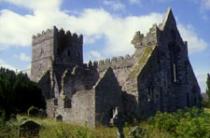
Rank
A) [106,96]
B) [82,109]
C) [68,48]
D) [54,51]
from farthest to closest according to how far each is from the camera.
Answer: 1. [68,48]
2. [54,51]
3. [82,109]
4. [106,96]

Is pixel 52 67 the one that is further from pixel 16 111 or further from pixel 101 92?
pixel 101 92

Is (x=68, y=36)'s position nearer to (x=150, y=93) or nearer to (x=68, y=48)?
(x=68, y=48)

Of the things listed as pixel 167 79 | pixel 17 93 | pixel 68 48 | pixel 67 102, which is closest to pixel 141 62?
pixel 167 79

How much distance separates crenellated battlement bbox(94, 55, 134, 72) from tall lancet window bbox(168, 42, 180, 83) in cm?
360

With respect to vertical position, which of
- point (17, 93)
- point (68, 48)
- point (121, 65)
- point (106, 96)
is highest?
point (68, 48)

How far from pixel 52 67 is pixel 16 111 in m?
16.2

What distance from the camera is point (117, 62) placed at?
1778 inches

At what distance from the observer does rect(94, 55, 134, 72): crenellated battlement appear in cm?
4378

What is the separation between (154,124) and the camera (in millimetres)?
24844

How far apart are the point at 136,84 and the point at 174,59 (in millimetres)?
7347

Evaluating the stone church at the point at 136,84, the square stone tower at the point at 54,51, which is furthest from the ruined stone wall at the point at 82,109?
the square stone tower at the point at 54,51

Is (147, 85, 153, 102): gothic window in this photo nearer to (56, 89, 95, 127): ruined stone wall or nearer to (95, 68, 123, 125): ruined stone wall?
(95, 68, 123, 125): ruined stone wall

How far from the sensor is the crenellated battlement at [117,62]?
43.8m

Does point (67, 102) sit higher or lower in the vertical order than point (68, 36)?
lower
